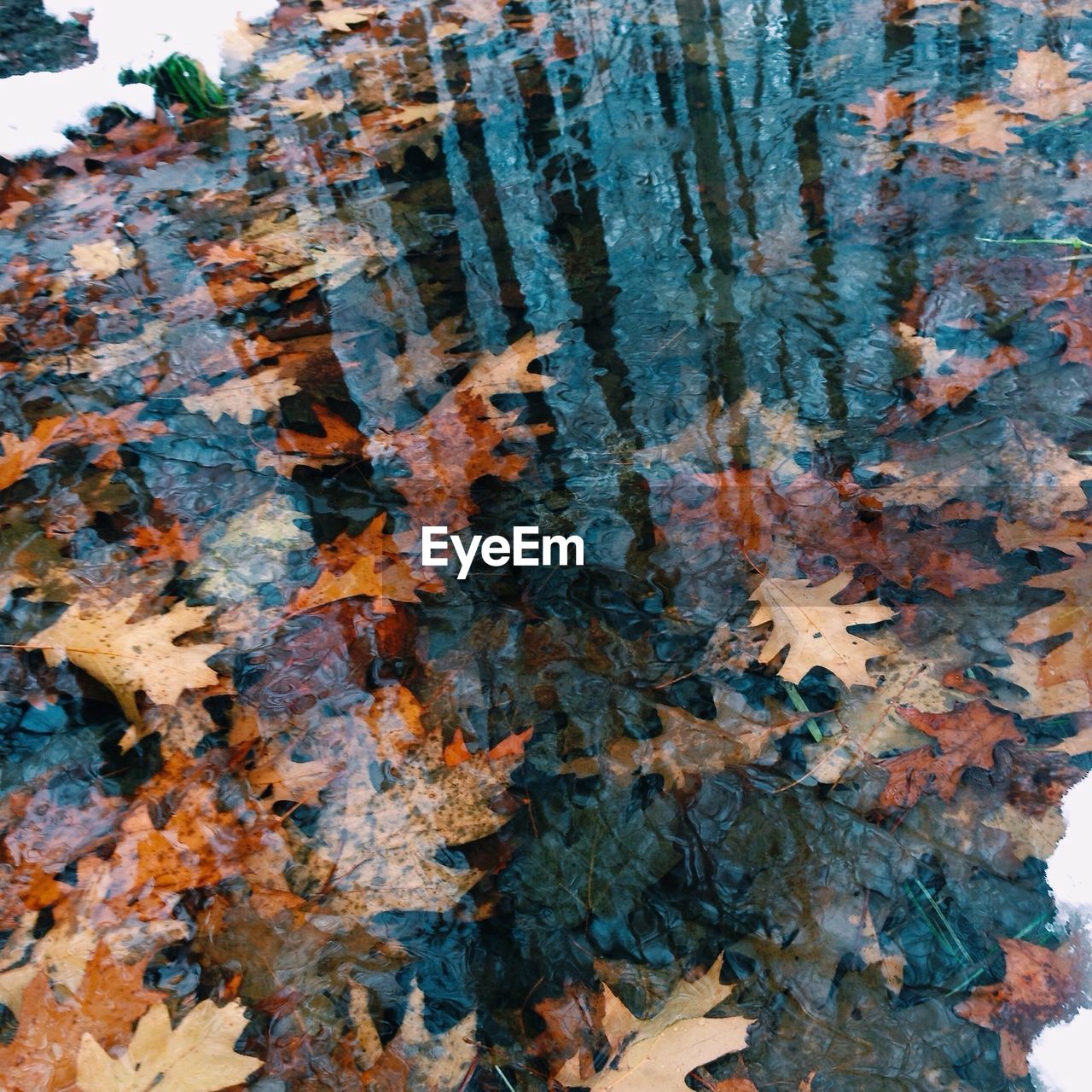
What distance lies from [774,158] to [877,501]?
1582mm

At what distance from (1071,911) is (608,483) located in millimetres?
1268

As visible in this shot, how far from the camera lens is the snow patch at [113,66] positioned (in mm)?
3799

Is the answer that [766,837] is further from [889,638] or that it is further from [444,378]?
[444,378]

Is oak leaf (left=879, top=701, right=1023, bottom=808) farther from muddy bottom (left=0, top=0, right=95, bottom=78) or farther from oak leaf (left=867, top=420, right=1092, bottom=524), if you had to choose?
muddy bottom (left=0, top=0, right=95, bottom=78)

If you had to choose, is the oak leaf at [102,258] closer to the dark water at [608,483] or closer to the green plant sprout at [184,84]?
the dark water at [608,483]

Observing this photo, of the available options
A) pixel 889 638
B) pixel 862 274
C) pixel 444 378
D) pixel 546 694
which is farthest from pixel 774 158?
pixel 546 694

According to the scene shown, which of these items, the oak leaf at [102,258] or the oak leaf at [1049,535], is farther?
the oak leaf at [102,258]

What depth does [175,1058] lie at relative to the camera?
4.79ft

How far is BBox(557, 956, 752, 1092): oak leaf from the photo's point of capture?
1.40 metres

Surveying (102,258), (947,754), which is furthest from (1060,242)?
(102,258)

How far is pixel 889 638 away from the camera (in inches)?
71.5

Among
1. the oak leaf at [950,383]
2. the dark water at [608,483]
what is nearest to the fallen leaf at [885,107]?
the dark water at [608,483]

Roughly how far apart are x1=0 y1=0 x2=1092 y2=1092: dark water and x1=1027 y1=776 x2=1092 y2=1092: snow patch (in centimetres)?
4

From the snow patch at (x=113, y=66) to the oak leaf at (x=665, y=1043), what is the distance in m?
4.07
